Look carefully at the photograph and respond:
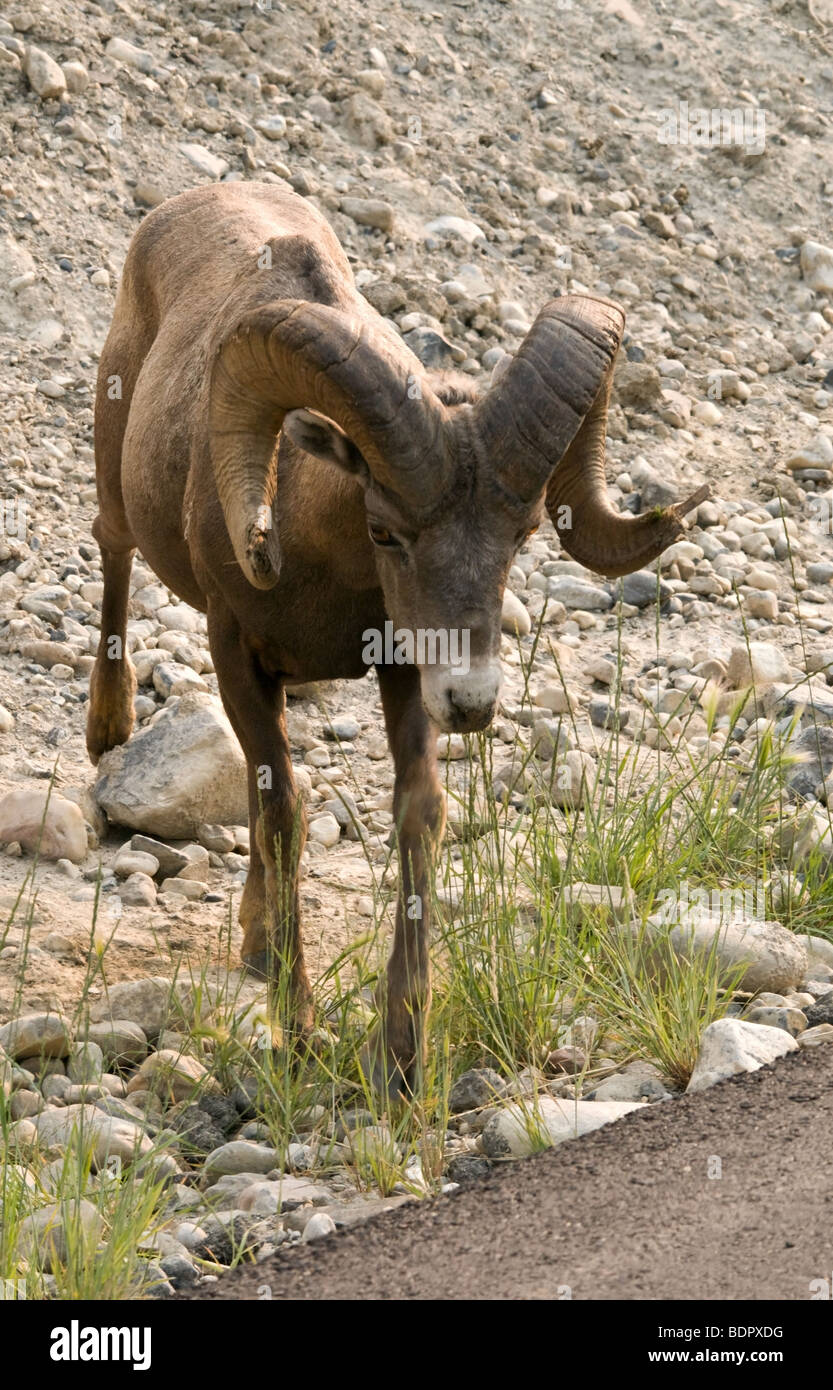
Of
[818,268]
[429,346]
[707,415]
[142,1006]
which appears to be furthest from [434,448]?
[818,268]

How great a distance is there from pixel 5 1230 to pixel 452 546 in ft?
7.39

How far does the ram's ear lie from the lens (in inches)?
222

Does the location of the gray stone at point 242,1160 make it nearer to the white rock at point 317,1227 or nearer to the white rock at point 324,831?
the white rock at point 317,1227

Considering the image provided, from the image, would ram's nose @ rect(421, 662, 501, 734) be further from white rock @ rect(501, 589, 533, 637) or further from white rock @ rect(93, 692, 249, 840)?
white rock @ rect(501, 589, 533, 637)

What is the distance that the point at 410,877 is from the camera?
20.2 ft

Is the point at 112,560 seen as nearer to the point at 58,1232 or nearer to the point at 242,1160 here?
the point at 242,1160

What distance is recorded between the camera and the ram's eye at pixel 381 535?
556cm

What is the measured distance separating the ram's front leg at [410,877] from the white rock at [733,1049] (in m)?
0.85

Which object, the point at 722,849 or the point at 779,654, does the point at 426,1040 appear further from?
the point at 779,654

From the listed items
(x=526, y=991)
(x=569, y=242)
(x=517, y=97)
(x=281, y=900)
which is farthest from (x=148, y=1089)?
(x=517, y=97)

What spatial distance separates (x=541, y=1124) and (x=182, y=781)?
335 centimetres

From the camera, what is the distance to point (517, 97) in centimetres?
1438

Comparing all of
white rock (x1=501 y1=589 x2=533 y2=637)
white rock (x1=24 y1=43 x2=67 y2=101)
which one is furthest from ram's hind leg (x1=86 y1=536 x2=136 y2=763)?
white rock (x1=24 y1=43 x2=67 y2=101)
